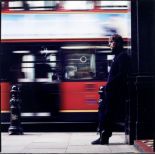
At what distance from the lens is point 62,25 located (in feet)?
40.3

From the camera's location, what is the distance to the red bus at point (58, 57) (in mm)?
11977

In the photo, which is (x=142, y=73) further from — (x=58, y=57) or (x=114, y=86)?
(x=58, y=57)

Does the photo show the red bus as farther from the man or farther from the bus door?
the man

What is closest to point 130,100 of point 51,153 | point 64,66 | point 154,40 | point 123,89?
point 123,89

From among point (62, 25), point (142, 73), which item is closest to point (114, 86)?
point (142, 73)

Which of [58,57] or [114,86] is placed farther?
[58,57]

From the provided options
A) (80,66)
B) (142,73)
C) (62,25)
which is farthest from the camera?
(62,25)

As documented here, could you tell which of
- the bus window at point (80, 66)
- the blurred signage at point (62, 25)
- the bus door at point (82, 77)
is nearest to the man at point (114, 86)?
the bus door at point (82, 77)

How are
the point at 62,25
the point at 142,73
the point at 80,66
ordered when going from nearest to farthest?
1. the point at 142,73
2. the point at 80,66
3. the point at 62,25

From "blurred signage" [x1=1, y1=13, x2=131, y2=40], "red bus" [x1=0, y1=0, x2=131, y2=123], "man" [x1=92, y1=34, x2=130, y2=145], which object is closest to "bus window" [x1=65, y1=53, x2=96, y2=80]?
"red bus" [x1=0, y1=0, x2=131, y2=123]

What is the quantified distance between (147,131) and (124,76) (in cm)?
97

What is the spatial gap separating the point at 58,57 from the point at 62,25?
858 mm

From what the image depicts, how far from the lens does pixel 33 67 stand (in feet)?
39.4

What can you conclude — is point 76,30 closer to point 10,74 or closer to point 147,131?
point 10,74
